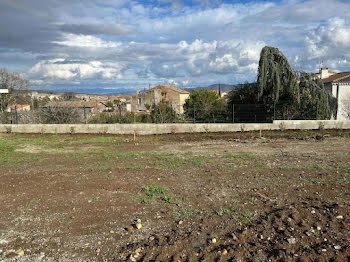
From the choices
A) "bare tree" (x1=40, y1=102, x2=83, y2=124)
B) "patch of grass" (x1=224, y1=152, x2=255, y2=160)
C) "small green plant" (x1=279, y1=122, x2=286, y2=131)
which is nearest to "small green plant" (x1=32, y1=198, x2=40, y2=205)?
"patch of grass" (x1=224, y1=152, x2=255, y2=160)

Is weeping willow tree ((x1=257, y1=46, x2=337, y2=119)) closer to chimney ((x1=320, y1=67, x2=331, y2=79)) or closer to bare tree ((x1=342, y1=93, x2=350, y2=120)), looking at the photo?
bare tree ((x1=342, y1=93, x2=350, y2=120))

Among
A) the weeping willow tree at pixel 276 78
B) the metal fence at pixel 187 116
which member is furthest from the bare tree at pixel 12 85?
the weeping willow tree at pixel 276 78

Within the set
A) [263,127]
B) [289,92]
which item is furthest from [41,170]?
[289,92]

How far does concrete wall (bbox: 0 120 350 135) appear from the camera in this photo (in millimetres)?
17062

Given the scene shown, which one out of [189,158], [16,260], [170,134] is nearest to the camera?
[16,260]

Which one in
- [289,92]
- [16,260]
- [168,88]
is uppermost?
[168,88]

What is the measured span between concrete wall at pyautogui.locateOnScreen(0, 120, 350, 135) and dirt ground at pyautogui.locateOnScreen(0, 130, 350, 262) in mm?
7769

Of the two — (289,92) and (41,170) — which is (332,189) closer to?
(41,170)

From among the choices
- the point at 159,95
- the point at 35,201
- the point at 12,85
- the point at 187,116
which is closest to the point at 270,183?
the point at 35,201

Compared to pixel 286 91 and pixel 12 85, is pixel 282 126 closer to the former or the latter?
pixel 286 91

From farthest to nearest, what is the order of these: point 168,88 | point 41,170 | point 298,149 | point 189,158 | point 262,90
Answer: point 168,88 < point 262,90 < point 298,149 < point 189,158 < point 41,170

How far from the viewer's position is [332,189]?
5.71 meters

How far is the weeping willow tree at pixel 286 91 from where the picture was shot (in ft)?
61.9

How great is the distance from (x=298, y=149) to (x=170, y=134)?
303 inches
